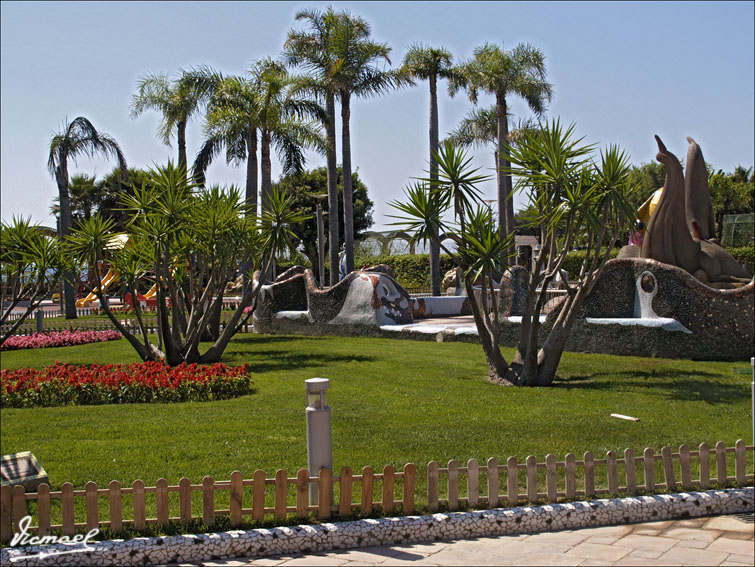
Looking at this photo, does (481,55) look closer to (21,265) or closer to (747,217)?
(747,217)

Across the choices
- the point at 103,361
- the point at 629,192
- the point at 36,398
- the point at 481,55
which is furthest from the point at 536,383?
the point at 481,55

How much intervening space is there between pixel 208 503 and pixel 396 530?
1419mm

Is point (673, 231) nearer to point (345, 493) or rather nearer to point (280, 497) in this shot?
point (345, 493)

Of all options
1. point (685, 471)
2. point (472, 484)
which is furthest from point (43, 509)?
point (685, 471)

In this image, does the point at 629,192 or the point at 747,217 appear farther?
the point at 747,217

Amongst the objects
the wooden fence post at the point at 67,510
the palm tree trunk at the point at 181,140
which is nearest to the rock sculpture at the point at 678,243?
the wooden fence post at the point at 67,510

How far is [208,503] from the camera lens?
5.62m

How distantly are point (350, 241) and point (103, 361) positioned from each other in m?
15.3

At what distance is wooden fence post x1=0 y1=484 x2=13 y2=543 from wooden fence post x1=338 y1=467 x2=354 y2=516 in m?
2.38

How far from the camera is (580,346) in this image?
15469 millimetres

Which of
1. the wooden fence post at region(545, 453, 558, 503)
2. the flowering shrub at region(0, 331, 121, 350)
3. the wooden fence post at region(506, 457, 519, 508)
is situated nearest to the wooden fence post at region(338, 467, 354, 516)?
the wooden fence post at region(506, 457, 519, 508)

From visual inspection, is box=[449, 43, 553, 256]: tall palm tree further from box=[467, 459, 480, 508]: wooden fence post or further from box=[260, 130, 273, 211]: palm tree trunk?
box=[467, 459, 480, 508]: wooden fence post

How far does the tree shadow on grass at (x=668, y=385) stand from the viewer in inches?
417

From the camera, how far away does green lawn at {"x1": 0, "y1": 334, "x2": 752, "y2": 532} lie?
750cm
